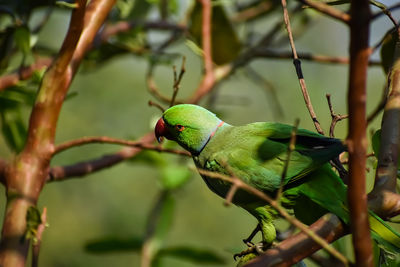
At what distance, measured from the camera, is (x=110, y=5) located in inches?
68.0

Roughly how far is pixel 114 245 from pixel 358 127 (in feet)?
5.20

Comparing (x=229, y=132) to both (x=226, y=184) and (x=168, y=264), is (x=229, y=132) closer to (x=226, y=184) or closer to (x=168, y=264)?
(x=226, y=184)

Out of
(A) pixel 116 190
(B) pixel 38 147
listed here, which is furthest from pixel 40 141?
(A) pixel 116 190

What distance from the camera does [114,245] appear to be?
2150 millimetres

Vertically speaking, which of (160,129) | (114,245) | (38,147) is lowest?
(114,245)

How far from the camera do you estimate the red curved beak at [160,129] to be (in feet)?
6.95

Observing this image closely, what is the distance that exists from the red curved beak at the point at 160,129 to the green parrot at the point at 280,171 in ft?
0.81

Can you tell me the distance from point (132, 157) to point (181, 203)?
3.20 meters

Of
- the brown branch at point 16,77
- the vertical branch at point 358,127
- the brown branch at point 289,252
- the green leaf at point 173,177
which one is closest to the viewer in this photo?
the vertical branch at point 358,127

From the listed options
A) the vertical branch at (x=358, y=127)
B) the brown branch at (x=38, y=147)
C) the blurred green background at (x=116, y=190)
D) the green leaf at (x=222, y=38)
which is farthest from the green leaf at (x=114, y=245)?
the blurred green background at (x=116, y=190)

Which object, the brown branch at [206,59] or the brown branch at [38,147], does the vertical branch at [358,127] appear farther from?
the brown branch at [206,59]

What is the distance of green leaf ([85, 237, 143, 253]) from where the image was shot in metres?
2.12

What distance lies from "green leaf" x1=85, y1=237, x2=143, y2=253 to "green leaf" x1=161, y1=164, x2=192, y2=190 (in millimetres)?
275

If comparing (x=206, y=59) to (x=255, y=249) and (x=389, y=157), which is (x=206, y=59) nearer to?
(x=255, y=249)
